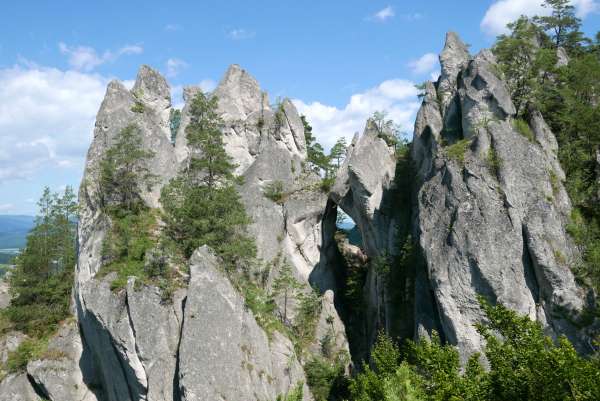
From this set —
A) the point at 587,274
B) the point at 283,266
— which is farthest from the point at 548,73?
the point at 283,266

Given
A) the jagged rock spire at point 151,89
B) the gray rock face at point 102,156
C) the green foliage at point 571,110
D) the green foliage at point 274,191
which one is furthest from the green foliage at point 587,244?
the jagged rock spire at point 151,89

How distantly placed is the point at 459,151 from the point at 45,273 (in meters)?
33.5

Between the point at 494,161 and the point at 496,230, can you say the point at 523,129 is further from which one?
the point at 496,230

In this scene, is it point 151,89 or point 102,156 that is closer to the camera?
point 102,156

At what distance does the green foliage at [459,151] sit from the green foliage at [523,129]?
3.24 meters

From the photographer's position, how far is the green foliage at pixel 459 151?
83.2ft

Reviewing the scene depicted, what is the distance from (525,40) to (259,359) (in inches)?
1134

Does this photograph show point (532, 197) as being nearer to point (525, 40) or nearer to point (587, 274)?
point (587, 274)

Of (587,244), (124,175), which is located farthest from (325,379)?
(124,175)

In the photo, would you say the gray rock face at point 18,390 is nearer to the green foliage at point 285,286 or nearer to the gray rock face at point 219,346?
the gray rock face at point 219,346

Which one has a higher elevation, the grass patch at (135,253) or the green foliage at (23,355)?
the grass patch at (135,253)

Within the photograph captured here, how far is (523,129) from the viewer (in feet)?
88.3

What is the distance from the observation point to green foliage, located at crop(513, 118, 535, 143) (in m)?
26.5

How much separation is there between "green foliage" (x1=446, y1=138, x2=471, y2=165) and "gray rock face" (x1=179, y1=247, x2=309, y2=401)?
14643 mm
